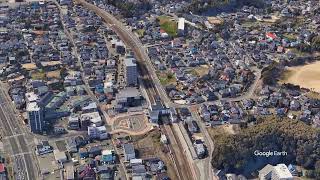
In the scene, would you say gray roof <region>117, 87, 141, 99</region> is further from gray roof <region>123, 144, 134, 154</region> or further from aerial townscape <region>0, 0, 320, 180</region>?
gray roof <region>123, 144, 134, 154</region>

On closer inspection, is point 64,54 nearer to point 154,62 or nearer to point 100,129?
point 154,62

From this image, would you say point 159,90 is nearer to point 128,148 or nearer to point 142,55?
point 142,55

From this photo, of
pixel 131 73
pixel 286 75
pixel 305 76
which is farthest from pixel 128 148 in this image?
pixel 305 76

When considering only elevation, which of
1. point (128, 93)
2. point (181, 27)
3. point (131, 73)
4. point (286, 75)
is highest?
point (181, 27)

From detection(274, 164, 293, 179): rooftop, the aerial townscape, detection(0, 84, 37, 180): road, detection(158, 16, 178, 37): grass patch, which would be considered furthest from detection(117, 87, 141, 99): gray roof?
detection(158, 16, 178, 37): grass patch

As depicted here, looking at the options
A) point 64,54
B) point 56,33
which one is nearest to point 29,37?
point 56,33

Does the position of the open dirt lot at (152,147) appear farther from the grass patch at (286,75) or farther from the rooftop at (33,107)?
the grass patch at (286,75)
